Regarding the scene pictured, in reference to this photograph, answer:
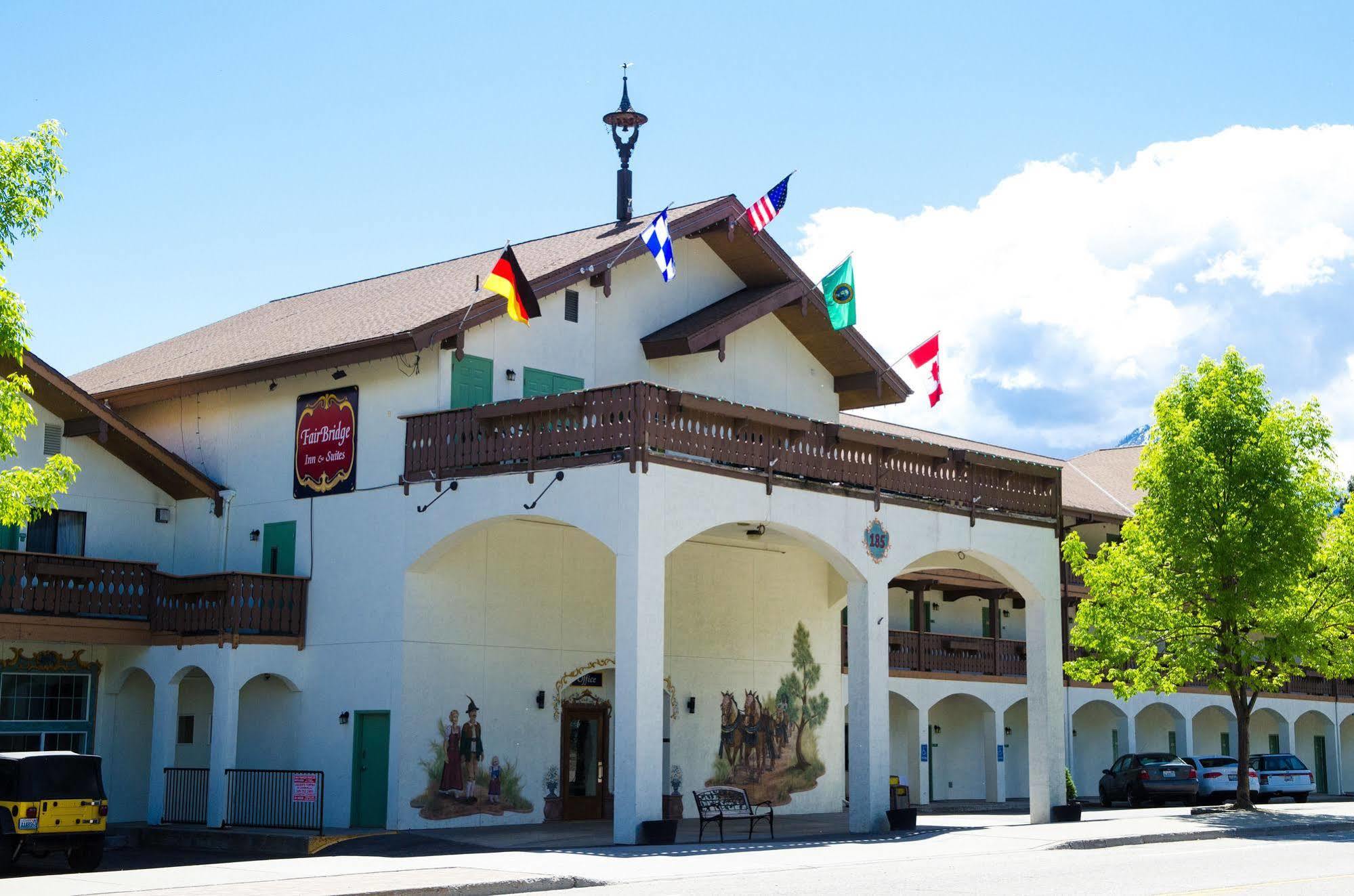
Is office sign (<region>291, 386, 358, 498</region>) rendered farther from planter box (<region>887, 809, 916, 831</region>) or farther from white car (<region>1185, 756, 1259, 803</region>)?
white car (<region>1185, 756, 1259, 803</region>)

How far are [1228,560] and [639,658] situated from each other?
13951 mm

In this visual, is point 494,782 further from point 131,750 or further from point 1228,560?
point 1228,560

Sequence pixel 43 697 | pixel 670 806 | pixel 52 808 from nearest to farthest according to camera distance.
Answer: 1. pixel 52 808
2. pixel 670 806
3. pixel 43 697

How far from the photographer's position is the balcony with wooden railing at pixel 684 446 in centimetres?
2294

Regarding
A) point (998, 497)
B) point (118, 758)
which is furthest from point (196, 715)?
point (998, 497)

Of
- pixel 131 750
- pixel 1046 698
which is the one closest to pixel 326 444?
pixel 131 750

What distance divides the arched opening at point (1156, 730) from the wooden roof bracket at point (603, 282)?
28061mm

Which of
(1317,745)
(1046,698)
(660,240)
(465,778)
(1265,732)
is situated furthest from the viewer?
(1317,745)

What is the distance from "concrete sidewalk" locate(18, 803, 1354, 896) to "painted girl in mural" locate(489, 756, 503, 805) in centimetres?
528

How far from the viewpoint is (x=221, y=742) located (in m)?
25.8

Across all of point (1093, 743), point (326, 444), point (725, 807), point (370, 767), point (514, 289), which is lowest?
point (725, 807)

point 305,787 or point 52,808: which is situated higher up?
point 305,787

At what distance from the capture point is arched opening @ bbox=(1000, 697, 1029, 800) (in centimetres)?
4550

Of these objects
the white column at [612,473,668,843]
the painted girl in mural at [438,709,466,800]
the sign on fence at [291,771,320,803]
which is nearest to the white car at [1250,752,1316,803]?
the painted girl in mural at [438,709,466,800]
